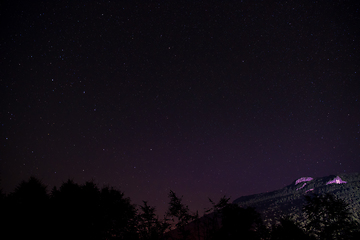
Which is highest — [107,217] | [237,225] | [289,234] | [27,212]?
[27,212]

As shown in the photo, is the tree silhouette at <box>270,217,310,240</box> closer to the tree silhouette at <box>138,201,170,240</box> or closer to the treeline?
the treeline

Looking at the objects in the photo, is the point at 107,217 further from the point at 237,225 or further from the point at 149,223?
the point at 237,225

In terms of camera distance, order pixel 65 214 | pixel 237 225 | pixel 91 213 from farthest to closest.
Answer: pixel 91 213 < pixel 65 214 < pixel 237 225

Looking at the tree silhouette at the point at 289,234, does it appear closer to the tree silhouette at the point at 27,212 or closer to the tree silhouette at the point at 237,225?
the tree silhouette at the point at 237,225

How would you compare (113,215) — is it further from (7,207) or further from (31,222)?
(7,207)

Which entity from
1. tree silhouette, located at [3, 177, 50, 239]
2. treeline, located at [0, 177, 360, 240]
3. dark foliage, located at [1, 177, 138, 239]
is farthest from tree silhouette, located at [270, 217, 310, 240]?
tree silhouette, located at [3, 177, 50, 239]

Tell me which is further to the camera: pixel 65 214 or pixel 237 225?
pixel 65 214

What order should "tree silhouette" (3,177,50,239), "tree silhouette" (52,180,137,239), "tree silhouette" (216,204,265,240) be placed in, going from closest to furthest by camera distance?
"tree silhouette" (3,177,50,239) < "tree silhouette" (216,204,265,240) < "tree silhouette" (52,180,137,239)

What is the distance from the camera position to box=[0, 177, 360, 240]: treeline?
73.6 ft

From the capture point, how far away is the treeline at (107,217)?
2244cm

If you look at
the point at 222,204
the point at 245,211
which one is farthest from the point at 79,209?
the point at 245,211

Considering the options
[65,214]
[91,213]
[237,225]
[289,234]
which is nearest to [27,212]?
[65,214]

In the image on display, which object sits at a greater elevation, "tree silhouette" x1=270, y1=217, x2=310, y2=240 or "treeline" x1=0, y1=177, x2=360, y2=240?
"treeline" x1=0, y1=177, x2=360, y2=240

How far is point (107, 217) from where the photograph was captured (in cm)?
Answer: 2977
